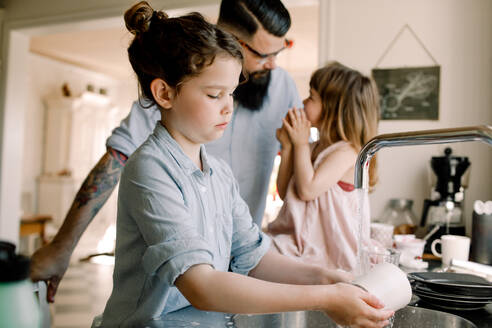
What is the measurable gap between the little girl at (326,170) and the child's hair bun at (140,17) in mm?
793

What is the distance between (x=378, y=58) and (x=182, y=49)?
1775 millimetres

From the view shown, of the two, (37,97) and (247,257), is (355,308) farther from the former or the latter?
(37,97)

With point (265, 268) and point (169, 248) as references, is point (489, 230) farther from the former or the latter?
point (169, 248)

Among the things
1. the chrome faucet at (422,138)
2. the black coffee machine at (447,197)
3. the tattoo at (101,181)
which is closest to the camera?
the chrome faucet at (422,138)

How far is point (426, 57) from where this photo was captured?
2.30 metres

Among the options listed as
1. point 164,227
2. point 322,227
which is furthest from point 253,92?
point 164,227

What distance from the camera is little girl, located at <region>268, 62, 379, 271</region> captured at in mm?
1521

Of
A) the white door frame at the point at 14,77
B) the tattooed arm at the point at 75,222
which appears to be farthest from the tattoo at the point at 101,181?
the white door frame at the point at 14,77

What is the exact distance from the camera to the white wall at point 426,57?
221 cm

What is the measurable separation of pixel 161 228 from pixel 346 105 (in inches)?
41.4

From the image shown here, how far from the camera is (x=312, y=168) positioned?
1.60 m

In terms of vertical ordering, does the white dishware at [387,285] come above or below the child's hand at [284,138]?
below

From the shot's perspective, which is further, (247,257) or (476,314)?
(247,257)

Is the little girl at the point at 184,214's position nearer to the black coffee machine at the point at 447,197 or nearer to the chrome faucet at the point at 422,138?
the chrome faucet at the point at 422,138
